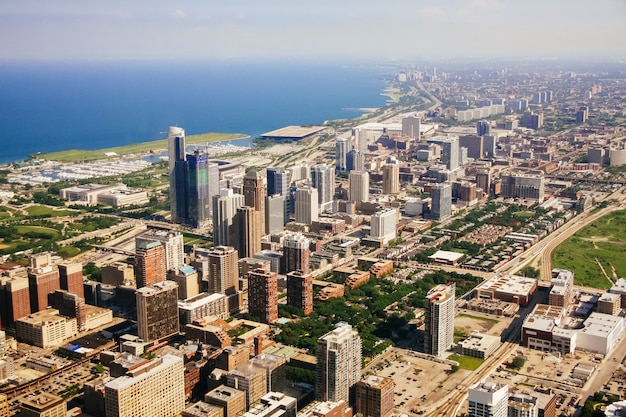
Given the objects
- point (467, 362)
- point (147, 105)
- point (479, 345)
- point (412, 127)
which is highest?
point (147, 105)

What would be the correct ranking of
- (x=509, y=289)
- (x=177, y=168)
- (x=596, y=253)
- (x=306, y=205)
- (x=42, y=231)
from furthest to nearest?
(x=177, y=168) → (x=306, y=205) → (x=42, y=231) → (x=596, y=253) → (x=509, y=289)

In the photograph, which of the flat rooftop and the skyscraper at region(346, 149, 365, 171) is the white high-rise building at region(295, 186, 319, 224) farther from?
the flat rooftop

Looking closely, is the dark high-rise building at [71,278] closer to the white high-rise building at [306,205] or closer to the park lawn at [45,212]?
the white high-rise building at [306,205]

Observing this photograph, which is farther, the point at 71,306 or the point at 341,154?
the point at 341,154

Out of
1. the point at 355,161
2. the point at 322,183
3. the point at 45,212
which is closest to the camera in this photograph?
the point at 45,212

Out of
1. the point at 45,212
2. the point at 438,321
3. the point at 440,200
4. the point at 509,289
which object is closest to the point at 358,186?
the point at 440,200

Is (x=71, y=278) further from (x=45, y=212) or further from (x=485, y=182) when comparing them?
(x=485, y=182)

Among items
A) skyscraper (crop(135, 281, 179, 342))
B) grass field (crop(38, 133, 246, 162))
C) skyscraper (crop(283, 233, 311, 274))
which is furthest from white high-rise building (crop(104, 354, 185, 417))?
grass field (crop(38, 133, 246, 162))
